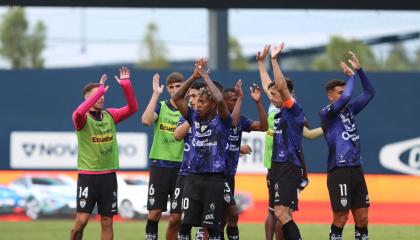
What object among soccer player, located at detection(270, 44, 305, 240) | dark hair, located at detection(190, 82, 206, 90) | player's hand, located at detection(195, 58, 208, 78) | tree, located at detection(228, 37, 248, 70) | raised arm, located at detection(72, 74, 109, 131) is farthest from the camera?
tree, located at detection(228, 37, 248, 70)

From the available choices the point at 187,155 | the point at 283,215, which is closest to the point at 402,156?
the point at 283,215

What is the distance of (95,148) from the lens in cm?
1288

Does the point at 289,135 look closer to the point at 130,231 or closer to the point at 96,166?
the point at 96,166

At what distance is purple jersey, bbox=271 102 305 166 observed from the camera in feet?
40.7

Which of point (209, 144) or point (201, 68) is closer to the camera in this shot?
point (201, 68)

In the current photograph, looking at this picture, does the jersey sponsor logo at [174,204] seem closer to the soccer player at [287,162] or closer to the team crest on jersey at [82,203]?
the team crest on jersey at [82,203]

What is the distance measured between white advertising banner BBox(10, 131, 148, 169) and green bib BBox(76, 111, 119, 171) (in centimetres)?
783

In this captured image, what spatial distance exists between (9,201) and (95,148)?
8098 millimetres

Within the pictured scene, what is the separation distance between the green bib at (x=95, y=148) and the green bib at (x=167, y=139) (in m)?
0.79

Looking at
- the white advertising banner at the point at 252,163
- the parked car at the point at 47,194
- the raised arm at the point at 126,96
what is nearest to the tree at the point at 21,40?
the parked car at the point at 47,194

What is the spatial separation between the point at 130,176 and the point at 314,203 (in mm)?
3769

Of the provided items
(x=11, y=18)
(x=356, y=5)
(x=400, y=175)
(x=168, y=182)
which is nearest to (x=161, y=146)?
(x=168, y=182)

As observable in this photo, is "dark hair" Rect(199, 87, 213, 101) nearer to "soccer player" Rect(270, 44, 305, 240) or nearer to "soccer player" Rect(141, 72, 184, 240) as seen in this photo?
"soccer player" Rect(270, 44, 305, 240)

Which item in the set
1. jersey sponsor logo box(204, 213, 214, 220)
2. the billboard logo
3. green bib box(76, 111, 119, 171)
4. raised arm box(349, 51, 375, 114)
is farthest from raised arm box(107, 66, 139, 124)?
the billboard logo
